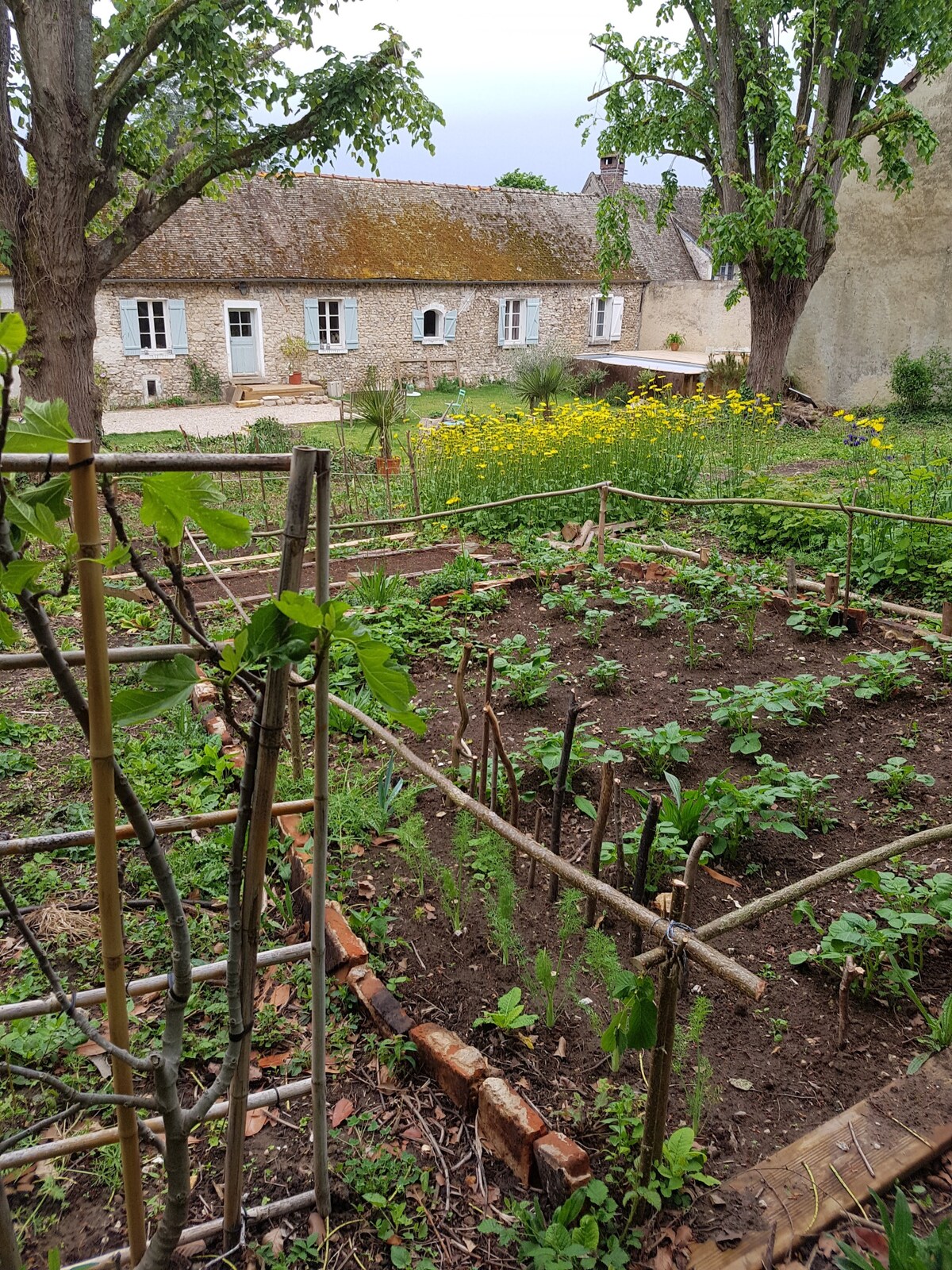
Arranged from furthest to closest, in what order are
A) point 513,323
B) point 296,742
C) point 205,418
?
point 513,323 → point 205,418 → point 296,742

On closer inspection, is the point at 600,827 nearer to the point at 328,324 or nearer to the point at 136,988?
the point at 136,988

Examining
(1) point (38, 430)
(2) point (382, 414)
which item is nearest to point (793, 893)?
(1) point (38, 430)

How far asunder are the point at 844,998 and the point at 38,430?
2239mm

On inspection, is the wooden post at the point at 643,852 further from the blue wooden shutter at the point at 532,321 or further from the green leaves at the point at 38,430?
the blue wooden shutter at the point at 532,321

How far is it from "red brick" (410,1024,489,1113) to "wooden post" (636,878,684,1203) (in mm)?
445

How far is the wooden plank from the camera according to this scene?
5.76 ft

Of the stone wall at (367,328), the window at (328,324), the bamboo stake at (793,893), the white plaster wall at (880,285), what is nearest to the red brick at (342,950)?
the bamboo stake at (793,893)

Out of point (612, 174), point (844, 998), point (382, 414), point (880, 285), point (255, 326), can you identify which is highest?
point (612, 174)

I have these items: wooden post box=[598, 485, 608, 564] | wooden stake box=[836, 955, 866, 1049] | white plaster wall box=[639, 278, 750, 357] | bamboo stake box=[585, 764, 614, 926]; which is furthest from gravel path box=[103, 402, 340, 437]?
wooden stake box=[836, 955, 866, 1049]

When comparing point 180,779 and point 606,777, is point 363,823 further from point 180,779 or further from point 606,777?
point 606,777

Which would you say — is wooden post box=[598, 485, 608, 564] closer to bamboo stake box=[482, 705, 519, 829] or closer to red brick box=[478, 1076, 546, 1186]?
bamboo stake box=[482, 705, 519, 829]

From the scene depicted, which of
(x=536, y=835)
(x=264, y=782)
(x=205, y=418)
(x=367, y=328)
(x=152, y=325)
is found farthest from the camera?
(x=367, y=328)

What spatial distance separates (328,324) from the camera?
20.6 m

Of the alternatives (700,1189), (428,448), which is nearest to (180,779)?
(700,1189)
